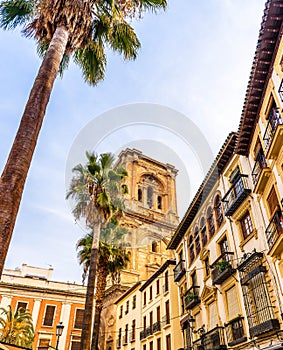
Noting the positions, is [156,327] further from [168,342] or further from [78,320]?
[78,320]

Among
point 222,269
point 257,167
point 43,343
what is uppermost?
point 257,167

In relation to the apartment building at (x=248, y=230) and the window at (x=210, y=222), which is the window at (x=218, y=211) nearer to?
the apartment building at (x=248, y=230)

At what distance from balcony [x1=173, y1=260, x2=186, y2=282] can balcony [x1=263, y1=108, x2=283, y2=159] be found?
13.5m

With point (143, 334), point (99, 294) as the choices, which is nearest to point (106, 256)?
point (99, 294)

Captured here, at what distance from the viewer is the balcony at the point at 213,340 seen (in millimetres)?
16000

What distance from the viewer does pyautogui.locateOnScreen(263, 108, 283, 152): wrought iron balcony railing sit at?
13.1m

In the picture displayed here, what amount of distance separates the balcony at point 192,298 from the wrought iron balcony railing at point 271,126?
11341 millimetres

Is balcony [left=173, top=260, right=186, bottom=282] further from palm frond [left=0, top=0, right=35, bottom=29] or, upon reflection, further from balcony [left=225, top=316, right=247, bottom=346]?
palm frond [left=0, top=0, right=35, bottom=29]

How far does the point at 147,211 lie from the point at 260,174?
36.7 metres

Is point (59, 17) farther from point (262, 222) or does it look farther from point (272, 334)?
point (272, 334)

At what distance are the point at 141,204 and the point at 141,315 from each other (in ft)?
67.6

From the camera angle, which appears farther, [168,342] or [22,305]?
[22,305]

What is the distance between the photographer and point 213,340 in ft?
55.3

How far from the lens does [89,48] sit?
11.2 metres
